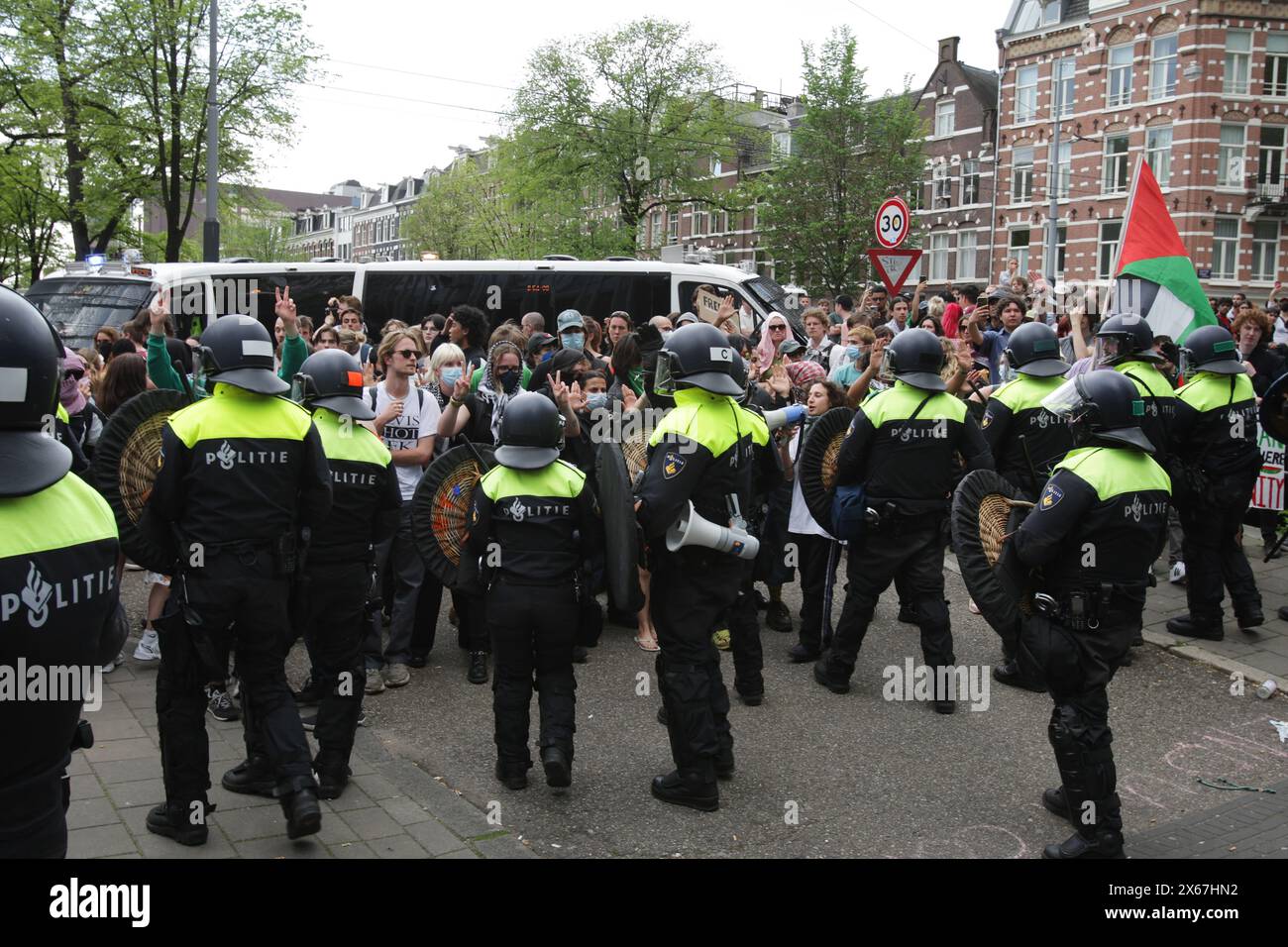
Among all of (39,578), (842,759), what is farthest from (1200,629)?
(39,578)

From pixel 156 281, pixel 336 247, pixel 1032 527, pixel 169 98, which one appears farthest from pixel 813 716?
pixel 336 247

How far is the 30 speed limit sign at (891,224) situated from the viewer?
12328mm

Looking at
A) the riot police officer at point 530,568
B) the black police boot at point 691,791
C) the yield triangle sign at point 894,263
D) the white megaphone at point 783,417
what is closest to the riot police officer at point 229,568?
the riot police officer at point 530,568

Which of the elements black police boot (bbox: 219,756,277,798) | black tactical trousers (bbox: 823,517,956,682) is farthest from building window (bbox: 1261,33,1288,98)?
black police boot (bbox: 219,756,277,798)

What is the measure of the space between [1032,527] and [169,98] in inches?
1097

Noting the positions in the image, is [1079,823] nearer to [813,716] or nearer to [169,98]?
[813,716]

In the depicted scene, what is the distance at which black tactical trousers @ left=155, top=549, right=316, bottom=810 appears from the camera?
174 inches

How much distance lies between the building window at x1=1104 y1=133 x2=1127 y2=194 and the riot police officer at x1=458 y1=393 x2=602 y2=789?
40.2 metres

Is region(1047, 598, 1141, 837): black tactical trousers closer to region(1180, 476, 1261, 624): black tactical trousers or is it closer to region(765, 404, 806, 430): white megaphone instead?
region(765, 404, 806, 430): white megaphone

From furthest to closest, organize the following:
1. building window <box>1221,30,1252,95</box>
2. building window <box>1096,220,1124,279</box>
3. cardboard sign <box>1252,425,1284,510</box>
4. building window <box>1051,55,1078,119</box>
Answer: building window <box>1051,55,1078,119</box>, building window <box>1096,220,1124,279</box>, building window <box>1221,30,1252,95</box>, cardboard sign <box>1252,425,1284,510</box>

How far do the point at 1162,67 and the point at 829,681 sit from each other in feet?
130

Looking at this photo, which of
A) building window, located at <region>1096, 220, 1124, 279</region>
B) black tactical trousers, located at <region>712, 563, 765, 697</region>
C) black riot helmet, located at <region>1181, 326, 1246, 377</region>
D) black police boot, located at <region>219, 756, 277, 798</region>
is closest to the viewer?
black police boot, located at <region>219, 756, 277, 798</region>

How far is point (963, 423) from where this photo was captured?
6535mm

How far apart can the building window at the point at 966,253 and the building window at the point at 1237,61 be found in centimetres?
1029
